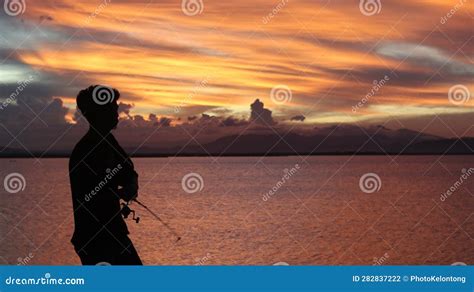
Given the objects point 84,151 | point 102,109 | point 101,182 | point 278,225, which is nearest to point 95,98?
point 102,109

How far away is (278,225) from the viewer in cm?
4162

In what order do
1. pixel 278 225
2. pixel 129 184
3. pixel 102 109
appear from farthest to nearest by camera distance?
pixel 278 225
pixel 102 109
pixel 129 184

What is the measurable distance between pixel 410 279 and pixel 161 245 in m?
22.8

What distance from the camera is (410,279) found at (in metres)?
8.30

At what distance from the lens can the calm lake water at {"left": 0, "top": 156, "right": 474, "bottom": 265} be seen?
30.7 meters

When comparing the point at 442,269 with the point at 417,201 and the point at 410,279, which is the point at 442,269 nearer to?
the point at 410,279

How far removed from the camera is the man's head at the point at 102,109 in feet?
20.6

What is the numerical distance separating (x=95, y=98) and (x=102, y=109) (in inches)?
4.4

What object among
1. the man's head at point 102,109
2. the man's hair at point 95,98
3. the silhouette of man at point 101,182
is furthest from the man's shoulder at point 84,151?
the man's hair at point 95,98

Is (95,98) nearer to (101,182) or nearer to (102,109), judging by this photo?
(102,109)

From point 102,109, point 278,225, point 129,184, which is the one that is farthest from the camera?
point 278,225

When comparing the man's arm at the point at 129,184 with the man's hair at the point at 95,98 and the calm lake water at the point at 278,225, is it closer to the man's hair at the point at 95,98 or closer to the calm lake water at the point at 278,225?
the man's hair at the point at 95,98

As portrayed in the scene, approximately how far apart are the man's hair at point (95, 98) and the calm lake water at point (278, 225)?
1025cm

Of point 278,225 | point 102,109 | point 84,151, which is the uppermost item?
point 278,225
